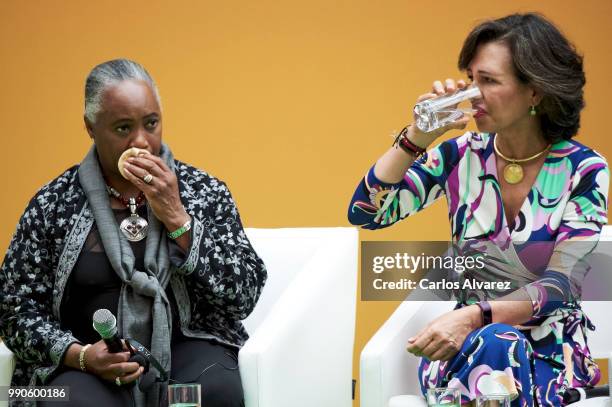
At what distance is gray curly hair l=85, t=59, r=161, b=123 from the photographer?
3.41 metres

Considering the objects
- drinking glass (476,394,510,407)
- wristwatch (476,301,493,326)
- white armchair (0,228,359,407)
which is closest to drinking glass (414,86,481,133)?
wristwatch (476,301,493,326)

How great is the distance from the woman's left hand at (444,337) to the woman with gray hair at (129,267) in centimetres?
56

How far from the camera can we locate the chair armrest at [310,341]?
10.6 ft

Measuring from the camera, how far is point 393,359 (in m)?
A: 3.30

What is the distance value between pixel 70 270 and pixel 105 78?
1.85 ft

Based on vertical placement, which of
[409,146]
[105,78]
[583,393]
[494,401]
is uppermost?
[105,78]

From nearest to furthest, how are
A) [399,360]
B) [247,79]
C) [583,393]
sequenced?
[583,393] → [399,360] → [247,79]

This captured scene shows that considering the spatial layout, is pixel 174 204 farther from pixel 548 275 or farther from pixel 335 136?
pixel 335 136

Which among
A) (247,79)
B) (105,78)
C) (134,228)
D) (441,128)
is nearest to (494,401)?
(441,128)

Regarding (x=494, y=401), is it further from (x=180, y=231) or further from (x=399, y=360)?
(x=180, y=231)

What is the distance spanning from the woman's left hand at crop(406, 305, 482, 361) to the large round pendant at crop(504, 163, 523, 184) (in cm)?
45

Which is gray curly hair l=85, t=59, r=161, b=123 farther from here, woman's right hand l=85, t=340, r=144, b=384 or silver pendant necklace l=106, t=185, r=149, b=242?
woman's right hand l=85, t=340, r=144, b=384

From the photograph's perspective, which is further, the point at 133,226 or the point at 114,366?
the point at 133,226

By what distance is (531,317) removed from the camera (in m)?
A: 3.14
